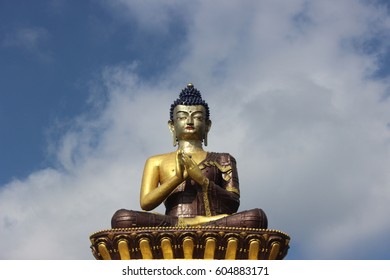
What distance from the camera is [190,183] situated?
11.4 metres

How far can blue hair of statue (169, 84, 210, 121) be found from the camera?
12.2 m

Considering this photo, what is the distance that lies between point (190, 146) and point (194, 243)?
2428 mm

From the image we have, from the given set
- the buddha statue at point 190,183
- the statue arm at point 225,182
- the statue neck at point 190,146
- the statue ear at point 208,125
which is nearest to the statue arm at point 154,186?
the buddha statue at point 190,183

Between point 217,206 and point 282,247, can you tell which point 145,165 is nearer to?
point 217,206

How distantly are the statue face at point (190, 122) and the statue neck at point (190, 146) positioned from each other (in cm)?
6

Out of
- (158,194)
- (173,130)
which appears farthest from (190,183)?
(173,130)

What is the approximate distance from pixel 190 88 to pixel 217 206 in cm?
211

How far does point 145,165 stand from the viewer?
1202cm

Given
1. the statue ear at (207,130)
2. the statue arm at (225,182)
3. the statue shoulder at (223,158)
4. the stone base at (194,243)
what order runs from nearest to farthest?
the stone base at (194,243) < the statue arm at (225,182) < the statue shoulder at (223,158) < the statue ear at (207,130)

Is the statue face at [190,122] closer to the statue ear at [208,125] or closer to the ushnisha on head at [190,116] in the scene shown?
the ushnisha on head at [190,116]

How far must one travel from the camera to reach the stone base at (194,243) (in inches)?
394
